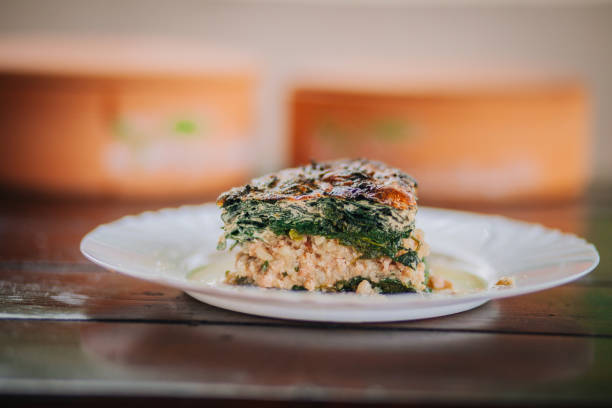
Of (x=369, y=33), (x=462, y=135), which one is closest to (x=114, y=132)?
(x=462, y=135)

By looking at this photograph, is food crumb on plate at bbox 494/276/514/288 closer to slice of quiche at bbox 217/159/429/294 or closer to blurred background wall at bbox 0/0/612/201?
slice of quiche at bbox 217/159/429/294

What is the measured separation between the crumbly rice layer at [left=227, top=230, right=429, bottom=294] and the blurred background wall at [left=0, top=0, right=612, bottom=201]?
4302mm

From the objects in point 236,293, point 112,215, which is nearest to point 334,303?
point 236,293

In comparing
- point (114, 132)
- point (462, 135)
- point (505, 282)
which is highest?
point (462, 135)

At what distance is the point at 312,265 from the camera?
1.29 meters

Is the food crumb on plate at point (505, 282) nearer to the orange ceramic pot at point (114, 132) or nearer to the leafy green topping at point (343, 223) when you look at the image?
the leafy green topping at point (343, 223)

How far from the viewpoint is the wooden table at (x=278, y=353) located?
2.52 ft

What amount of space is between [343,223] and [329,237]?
50 millimetres

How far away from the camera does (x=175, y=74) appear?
367cm

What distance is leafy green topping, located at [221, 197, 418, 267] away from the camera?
125 cm

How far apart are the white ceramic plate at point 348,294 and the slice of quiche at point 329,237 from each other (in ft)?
0.41

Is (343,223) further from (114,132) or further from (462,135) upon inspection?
(462,135)

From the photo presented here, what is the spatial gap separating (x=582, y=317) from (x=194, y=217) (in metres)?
1.21

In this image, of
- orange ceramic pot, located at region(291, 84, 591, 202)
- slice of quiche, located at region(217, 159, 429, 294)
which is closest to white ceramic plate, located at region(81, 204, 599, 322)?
slice of quiche, located at region(217, 159, 429, 294)
